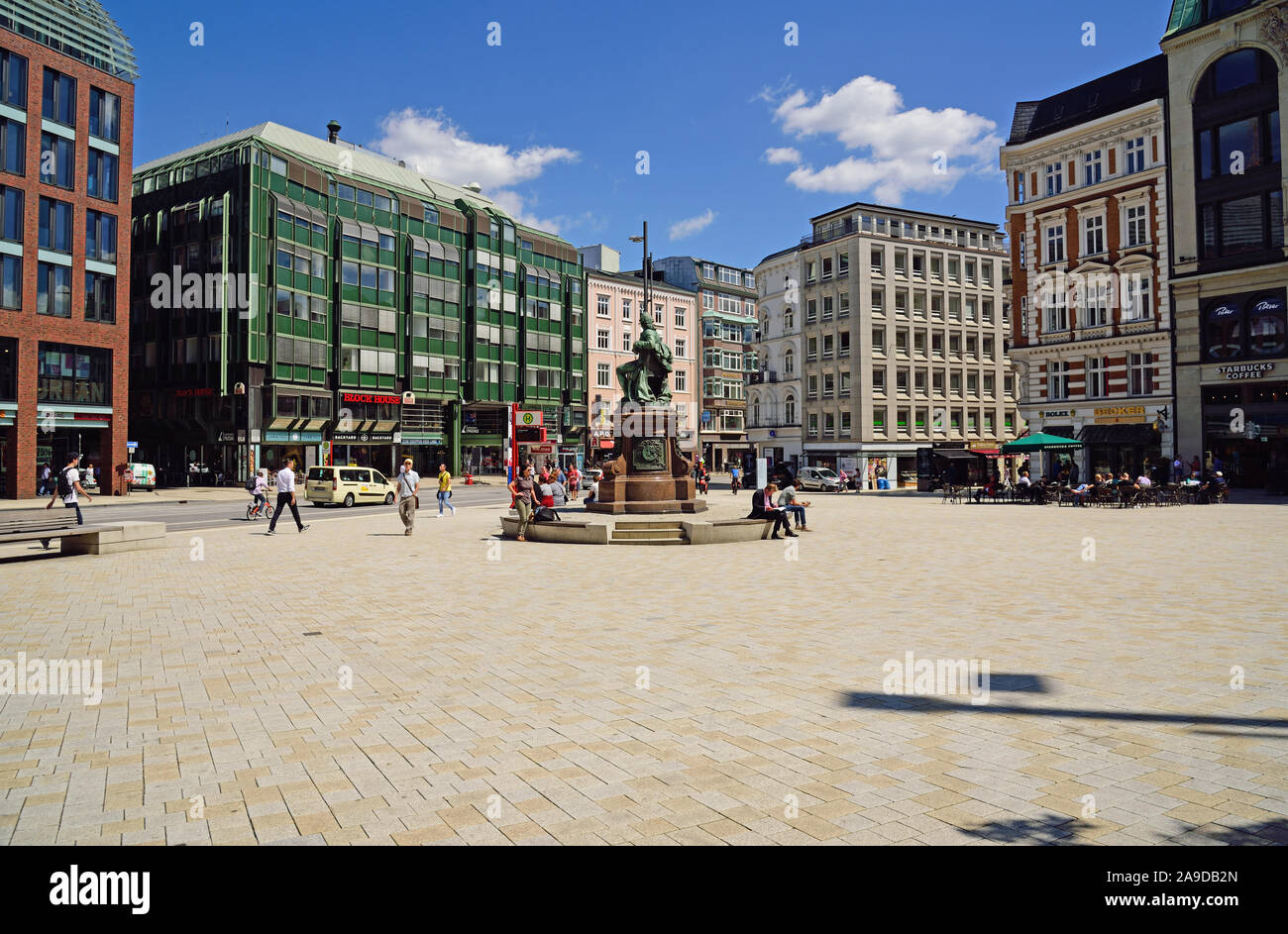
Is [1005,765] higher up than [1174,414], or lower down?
lower down

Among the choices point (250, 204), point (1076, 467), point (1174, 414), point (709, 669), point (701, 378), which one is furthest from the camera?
point (701, 378)

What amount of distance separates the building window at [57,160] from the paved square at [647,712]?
37148 millimetres

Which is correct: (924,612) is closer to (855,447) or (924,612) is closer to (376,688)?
(376,688)

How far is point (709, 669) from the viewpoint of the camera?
7250mm

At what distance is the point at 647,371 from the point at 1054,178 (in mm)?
34102

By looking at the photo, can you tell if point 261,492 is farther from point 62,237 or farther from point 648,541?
point 62,237

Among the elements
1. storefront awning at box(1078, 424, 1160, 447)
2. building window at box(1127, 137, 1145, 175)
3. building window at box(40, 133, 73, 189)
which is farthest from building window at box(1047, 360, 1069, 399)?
building window at box(40, 133, 73, 189)

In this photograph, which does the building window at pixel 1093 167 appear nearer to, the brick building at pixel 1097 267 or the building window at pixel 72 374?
the brick building at pixel 1097 267

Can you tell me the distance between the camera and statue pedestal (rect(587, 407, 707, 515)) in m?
22.6

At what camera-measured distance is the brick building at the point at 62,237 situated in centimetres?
3838

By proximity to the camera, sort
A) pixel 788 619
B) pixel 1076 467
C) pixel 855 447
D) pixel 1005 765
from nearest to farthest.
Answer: pixel 1005 765 → pixel 788 619 → pixel 1076 467 → pixel 855 447

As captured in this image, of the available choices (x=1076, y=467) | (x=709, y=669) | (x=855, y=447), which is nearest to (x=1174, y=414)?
(x=1076, y=467)

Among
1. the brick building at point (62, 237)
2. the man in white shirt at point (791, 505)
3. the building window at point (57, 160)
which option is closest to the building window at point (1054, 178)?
the man in white shirt at point (791, 505)

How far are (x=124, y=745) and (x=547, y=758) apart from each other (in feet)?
9.16
